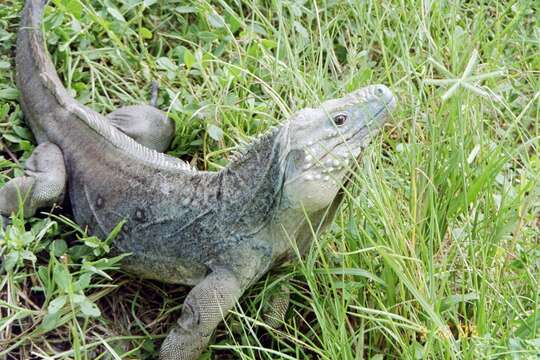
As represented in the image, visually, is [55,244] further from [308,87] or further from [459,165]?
[459,165]

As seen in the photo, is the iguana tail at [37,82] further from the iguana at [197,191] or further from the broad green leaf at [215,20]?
the broad green leaf at [215,20]

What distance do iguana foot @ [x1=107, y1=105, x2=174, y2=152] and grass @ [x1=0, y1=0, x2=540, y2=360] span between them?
0.07 meters

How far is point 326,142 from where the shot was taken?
3404 mm

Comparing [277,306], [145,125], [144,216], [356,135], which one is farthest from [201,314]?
[145,125]

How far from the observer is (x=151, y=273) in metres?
3.76

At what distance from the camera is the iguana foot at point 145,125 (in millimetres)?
4164

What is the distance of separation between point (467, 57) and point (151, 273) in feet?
5.46

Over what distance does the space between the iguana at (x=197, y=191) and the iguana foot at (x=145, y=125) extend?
0.05m

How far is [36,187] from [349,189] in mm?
1306

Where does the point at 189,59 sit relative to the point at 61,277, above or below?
above

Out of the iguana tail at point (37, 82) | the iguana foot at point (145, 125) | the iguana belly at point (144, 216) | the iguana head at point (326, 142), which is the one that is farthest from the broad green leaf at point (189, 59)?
the iguana head at point (326, 142)

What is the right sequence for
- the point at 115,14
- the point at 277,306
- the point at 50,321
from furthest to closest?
the point at 115,14
the point at 277,306
the point at 50,321

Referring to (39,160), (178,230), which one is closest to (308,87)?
(178,230)

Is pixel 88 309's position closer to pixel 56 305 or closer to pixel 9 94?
pixel 56 305
